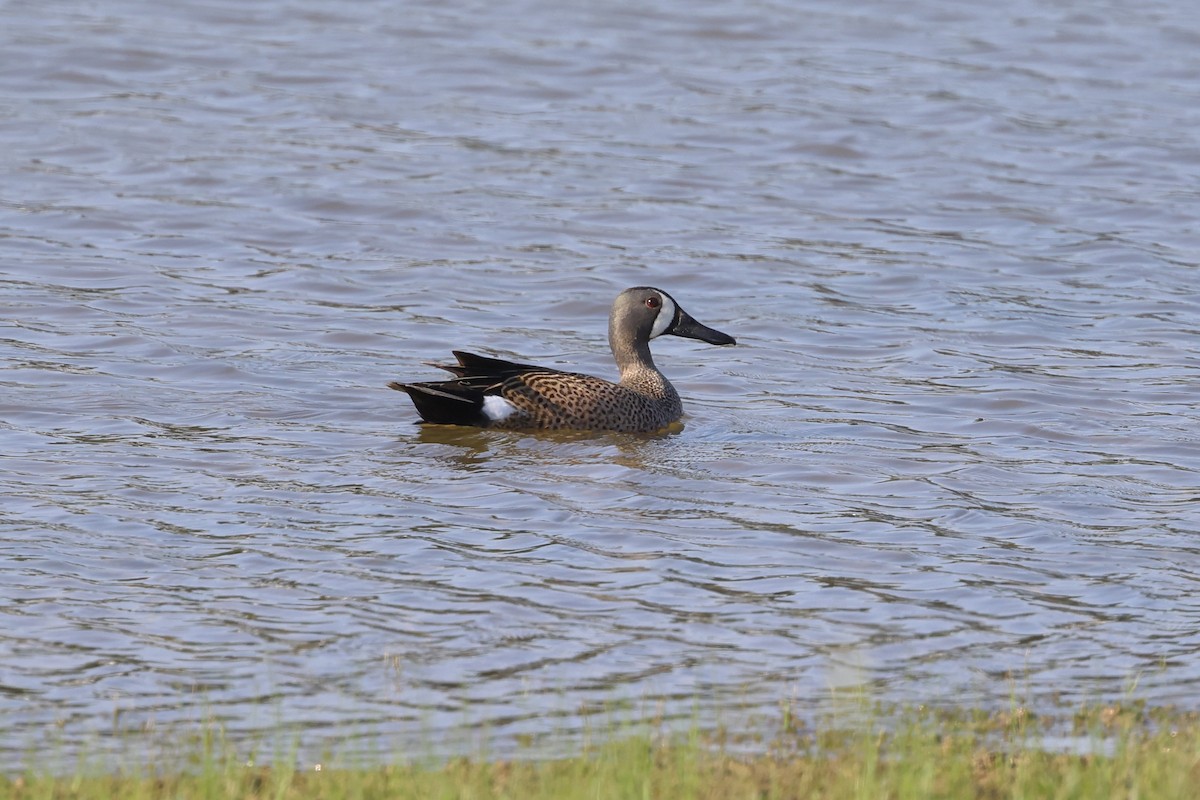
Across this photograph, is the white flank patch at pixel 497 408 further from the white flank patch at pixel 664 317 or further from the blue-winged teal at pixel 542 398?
the white flank patch at pixel 664 317

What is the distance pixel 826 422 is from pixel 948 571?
9.66 feet

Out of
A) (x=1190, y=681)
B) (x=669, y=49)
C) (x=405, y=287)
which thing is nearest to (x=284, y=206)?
(x=405, y=287)

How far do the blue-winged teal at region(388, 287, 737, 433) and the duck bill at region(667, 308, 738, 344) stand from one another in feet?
1.15

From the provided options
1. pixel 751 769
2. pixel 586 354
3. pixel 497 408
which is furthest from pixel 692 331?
pixel 751 769

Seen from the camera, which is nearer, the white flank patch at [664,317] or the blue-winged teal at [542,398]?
the blue-winged teal at [542,398]

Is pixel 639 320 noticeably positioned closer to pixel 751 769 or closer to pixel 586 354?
pixel 586 354

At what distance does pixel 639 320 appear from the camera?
11.7 metres

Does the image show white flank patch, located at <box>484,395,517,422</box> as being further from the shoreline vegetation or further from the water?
the shoreline vegetation

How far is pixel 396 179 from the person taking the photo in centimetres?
1667

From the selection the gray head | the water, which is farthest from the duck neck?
the water

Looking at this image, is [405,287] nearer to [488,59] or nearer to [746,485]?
[746,485]

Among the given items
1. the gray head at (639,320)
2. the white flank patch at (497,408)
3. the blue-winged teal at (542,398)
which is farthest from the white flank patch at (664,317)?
the white flank patch at (497,408)

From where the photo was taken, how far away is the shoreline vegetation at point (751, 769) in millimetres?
5289

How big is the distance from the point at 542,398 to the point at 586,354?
2.18 metres
